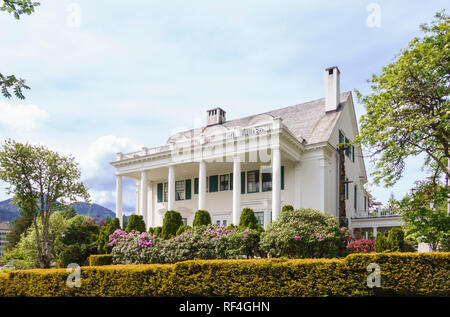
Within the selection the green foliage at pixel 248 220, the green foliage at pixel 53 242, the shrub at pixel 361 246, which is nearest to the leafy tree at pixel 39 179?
the green foliage at pixel 53 242

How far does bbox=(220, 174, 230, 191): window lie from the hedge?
1571 cm

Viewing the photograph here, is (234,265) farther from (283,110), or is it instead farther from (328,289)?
(283,110)

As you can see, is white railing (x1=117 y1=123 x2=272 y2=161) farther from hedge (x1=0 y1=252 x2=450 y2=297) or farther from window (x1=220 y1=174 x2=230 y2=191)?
hedge (x1=0 y1=252 x2=450 y2=297)

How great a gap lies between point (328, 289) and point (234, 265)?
2673mm

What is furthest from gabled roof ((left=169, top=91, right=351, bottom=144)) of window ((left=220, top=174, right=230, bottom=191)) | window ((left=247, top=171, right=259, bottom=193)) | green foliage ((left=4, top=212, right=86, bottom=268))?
green foliage ((left=4, top=212, right=86, bottom=268))

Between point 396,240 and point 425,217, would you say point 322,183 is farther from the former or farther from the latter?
point 425,217

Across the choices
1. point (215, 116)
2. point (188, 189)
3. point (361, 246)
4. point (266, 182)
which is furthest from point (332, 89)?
point (188, 189)

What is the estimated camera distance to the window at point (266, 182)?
1006 inches

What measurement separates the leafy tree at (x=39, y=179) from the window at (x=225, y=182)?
32.3ft

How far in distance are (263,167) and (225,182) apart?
3738 mm

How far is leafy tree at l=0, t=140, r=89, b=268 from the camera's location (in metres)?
21.5

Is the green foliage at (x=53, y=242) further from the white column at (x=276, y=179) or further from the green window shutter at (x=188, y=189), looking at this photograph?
the white column at (x=276, y=179)

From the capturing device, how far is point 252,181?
2647 centimetres
